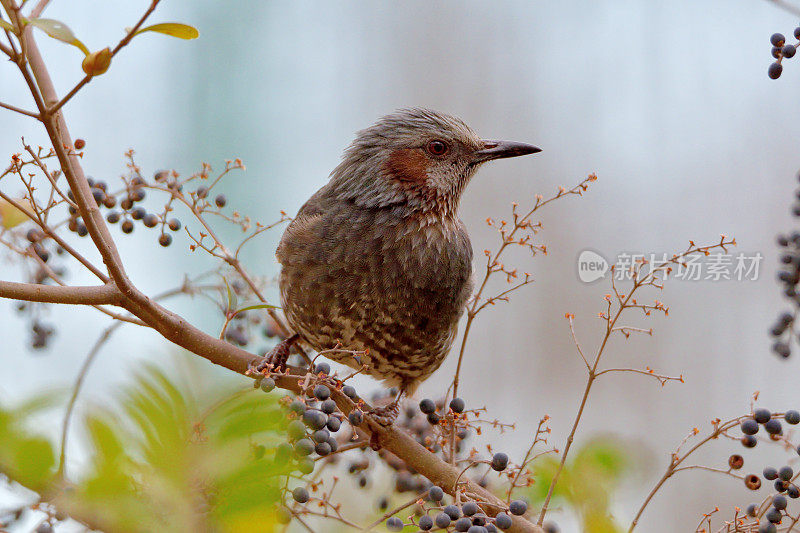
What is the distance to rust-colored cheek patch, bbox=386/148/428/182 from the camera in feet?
9.43

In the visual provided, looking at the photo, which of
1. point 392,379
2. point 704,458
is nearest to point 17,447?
point 392,379

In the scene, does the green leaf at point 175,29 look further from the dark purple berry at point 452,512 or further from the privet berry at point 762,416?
the privet berry at point 762,416

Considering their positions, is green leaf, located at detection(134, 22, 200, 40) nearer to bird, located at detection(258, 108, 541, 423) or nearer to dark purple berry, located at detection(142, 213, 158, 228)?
dark purple berry, located at detection(142, 213, 158, 228)

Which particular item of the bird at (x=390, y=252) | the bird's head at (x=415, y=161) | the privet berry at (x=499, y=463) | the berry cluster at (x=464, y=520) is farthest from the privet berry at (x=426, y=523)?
the bird's head at (x=415, y=161)

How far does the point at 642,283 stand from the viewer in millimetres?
1879

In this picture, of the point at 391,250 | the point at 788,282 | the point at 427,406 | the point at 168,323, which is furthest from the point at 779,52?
the point at 168,323

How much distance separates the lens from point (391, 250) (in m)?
2.70

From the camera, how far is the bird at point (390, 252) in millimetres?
2627

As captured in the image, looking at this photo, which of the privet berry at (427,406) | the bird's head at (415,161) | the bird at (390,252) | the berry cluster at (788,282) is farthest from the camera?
the bird's head at (415,161)

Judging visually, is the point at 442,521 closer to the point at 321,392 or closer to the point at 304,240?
the point at 321,392

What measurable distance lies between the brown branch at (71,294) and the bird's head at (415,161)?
1272 mm

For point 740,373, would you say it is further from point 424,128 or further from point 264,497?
point 264,497

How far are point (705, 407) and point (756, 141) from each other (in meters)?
2.17

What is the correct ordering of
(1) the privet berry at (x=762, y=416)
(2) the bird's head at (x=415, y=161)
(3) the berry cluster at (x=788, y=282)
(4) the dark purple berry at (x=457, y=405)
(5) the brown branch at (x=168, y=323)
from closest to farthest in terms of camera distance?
(5) the brown branch at (x=168, y=323) → (1) the privet berry at (x=762, y=416) → (3) the berry cluster at (x=788, y=282) → (4) the dark purple berry at (x=457, y=405) → (2) the bird's head at (x=415, y=161)
